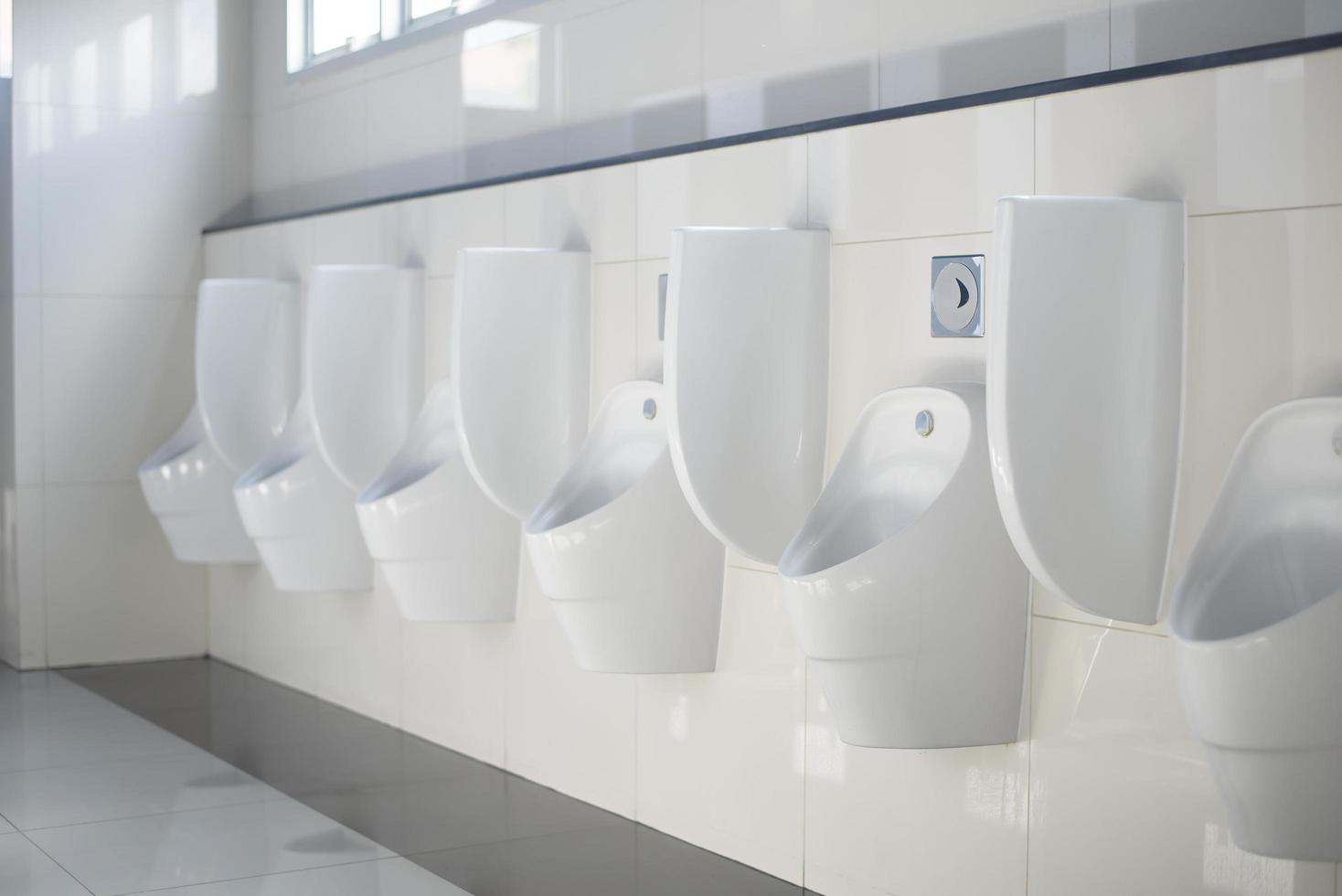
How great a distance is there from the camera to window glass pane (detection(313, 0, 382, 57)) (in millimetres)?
4500

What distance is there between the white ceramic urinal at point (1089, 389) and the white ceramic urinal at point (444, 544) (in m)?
1.59

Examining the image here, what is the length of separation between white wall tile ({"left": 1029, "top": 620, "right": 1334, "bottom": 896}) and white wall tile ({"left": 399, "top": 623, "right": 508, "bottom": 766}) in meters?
1.58

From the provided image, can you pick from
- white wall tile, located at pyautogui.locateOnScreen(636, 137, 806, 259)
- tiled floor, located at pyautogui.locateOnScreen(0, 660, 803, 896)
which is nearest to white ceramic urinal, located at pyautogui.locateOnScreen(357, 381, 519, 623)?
tiled floor, located at pyautogui.locateOnScreen(0, 660, 803, 896)

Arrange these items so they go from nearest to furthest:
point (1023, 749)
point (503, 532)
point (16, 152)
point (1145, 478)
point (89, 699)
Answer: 1. point (1145, 478)
2. point (1023, 749)
3. point (503, 532)
4. point (89, 699)
5. point (16, 152)

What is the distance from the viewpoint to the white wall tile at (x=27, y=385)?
483 cm

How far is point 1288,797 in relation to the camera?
1780 mm

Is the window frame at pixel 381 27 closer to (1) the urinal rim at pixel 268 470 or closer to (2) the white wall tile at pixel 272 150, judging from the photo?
(2) the white wall tile at pixel 272 150

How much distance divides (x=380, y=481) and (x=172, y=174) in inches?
79.7

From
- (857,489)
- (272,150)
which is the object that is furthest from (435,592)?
(272,150)

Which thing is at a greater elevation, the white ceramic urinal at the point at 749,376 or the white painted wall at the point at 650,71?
the white painted wall at the point at 650,71

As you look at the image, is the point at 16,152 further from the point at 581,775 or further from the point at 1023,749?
the point at 1023,749

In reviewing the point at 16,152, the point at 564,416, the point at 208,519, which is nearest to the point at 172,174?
the point at 16,152

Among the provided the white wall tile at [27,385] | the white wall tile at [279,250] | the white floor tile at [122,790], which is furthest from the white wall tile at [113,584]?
the white floor tile at [122,790]

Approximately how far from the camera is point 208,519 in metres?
4.64
